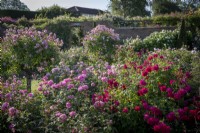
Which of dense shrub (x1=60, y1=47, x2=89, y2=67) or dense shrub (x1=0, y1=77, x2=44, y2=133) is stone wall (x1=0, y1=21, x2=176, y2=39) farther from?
dense shrub (x1=0, y1=77, x2=44, y2=133)

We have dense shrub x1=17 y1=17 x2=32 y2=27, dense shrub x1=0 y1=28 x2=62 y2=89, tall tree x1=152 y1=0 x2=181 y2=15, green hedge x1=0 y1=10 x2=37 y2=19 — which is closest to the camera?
dense shrub x1=0 y1=28 x2=62 y2=89

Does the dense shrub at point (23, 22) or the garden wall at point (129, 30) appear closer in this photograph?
the garden wall at point (129, 30)

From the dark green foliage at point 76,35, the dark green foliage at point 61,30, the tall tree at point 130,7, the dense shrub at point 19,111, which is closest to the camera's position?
the dense shrub at point 19,111

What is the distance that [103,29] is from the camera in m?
9.47

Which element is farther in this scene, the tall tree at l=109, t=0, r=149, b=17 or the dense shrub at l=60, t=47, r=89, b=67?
the tall tree at l=109, t=0, r=149, b=17

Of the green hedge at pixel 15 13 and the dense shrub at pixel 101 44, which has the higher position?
the green hedge at pixel 15 13

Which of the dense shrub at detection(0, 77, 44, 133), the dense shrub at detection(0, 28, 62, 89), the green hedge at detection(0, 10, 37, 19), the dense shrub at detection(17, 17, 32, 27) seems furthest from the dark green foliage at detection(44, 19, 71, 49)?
the dense shrub at detection(0, 77, 44, 133)

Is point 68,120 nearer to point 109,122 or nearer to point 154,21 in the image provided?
point 109,122

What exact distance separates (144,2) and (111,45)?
1188 inches

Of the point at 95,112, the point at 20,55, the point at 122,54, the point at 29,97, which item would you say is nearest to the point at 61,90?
the point at 29,97

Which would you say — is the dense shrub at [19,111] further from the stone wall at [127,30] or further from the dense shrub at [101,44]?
the stone wall at [127,30]

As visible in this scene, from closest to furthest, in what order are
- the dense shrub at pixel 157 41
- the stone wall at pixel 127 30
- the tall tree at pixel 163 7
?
1. the dense shrub at pixel 157 41
2. the stone wall at pixel 127 30
3. the tall tree at pixel 163 7

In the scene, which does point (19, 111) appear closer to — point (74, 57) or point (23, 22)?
point (74, 57)

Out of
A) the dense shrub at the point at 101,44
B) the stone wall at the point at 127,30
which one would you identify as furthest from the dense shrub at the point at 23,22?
the dense shrub at the point at 101,44
